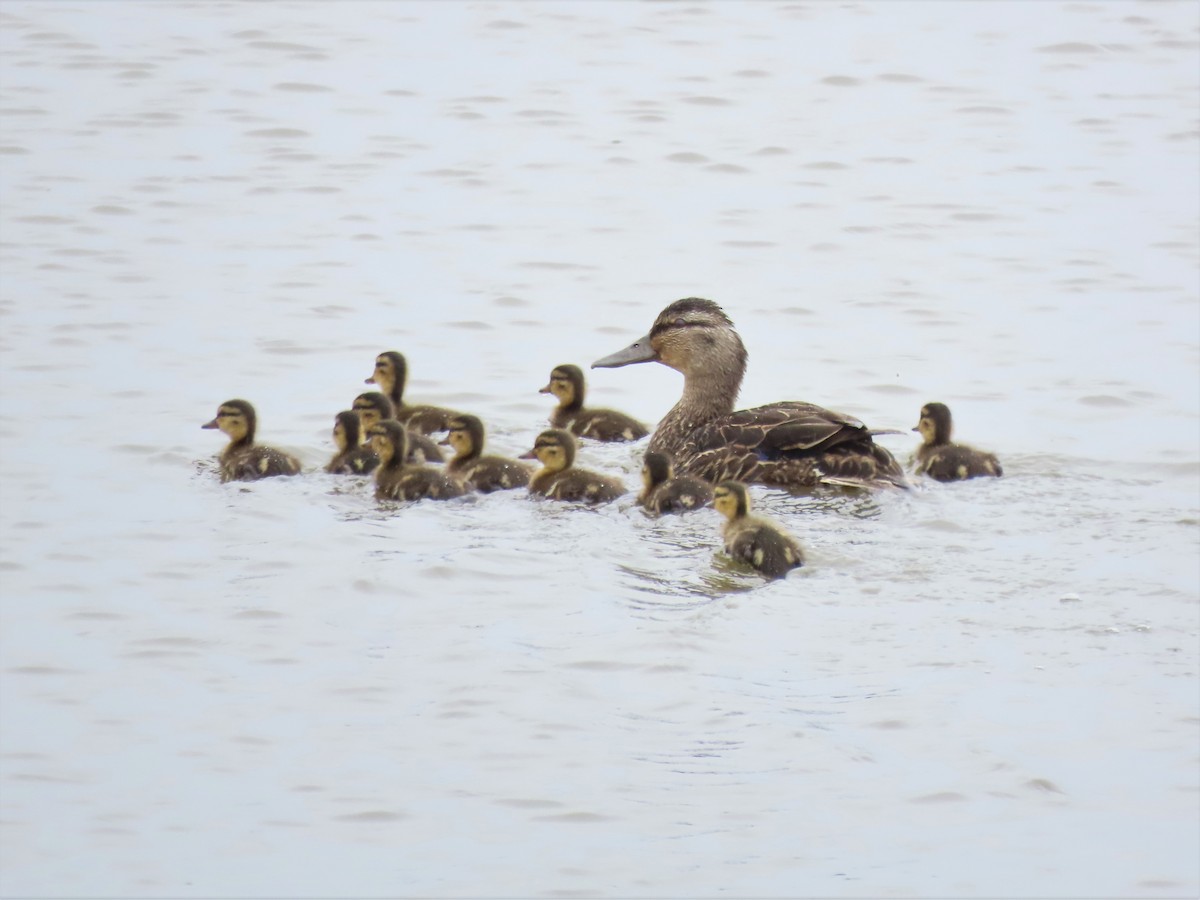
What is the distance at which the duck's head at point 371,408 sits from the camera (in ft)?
28.6

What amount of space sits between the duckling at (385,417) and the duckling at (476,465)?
136 millimetres

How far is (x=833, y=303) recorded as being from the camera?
35.5 ft

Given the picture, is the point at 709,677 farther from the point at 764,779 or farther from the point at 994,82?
the point at 994,82

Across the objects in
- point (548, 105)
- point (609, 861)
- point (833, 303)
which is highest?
point (548, 105)

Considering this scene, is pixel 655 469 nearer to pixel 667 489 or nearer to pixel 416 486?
pixel 667 489

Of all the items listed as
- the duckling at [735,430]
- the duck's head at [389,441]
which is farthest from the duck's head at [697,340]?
the duck's head at [389,441]

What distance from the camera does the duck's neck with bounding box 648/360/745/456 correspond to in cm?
900

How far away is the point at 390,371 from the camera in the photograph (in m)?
9.14

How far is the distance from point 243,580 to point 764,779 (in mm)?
2133

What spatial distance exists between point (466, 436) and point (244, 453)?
850mm

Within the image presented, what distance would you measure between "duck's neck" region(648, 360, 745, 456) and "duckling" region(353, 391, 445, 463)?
3.14 feet

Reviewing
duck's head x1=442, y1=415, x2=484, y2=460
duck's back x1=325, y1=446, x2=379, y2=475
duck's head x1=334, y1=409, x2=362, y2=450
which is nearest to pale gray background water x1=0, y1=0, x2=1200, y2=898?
duck's back x1=325, y1=446, x2=379, y2=475

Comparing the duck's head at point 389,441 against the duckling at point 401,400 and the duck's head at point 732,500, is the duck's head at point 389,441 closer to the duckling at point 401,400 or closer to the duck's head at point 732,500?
the duckling at point 401,400

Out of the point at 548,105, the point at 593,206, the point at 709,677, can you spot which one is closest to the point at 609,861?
the point at 709,677
